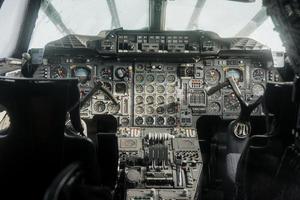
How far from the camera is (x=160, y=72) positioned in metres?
5.14

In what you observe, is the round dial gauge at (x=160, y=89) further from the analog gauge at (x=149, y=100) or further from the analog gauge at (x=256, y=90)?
the analog gauge at (x=256, y=90)

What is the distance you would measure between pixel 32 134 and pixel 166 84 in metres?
3.10

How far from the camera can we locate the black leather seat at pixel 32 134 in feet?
7.07

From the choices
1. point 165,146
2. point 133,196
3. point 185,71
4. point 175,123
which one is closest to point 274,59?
point 185,71

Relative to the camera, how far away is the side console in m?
3.65

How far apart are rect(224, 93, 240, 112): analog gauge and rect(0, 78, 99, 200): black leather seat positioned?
3200 millimetres

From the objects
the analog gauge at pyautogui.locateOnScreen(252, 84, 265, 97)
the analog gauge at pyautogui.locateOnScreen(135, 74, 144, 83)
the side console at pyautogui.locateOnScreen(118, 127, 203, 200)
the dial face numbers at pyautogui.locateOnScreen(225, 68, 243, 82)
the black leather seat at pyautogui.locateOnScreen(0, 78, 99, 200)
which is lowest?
the side console at pyautogui.locateOnScreen(118, 127, 203, 200)

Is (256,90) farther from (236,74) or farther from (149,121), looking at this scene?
(149,121)

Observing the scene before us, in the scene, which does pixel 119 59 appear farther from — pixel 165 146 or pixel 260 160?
pixel 260 160

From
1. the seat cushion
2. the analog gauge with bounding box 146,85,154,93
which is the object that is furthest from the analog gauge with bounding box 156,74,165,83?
the seat cushion

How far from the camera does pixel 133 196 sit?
3523 mm

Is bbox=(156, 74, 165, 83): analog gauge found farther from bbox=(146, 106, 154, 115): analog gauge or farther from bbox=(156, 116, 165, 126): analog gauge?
bbox=(156, 116, 165, 126): analog gauge

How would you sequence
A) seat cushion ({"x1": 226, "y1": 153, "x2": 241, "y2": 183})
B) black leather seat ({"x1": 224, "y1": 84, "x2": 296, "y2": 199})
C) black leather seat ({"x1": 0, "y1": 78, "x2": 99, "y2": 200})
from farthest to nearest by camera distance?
1. seat cushion ({"x1": 226, "y1": 153, "x2": 241, "y2": 183})
2. black leather seat ({"x1": 224, "y1": 84, "x2": 296, "y2": 199})
3. black leather seat ({"x1": 0, "y1": 78, "x2": 99, "y2": 200})

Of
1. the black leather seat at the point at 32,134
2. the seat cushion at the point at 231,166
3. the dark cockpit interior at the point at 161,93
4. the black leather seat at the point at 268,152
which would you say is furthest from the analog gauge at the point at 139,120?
the black leather seat at the point at 32,134
